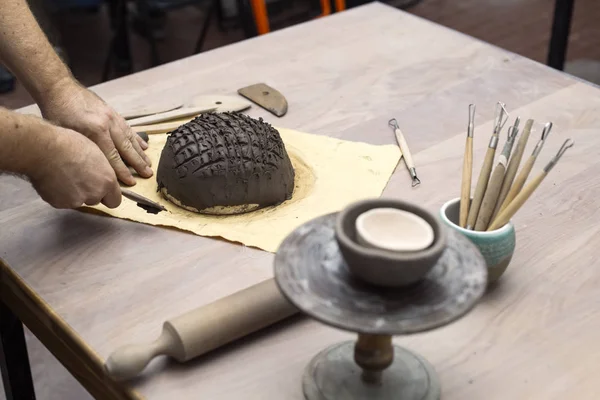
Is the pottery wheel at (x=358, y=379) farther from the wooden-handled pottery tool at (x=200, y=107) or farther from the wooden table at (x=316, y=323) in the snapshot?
the wooden-handled pottery tool at (x=200, y=107)

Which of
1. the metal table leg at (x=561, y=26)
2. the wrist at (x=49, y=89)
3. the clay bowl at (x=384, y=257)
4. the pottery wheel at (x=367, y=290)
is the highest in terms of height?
the clay bowl at (x=384, y=257)

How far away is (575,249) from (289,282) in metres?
0.58

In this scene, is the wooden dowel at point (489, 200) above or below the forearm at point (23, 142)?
below

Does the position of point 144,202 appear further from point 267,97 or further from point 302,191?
point 267,97

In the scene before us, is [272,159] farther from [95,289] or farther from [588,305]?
[588,305]

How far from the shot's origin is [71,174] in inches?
44.9

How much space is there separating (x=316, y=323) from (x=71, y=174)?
0.45 meters

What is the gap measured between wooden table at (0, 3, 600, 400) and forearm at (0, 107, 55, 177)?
0.39ft

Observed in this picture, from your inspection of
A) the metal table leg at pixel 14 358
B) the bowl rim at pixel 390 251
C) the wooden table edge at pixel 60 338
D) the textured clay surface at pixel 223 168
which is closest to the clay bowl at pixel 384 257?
the bowl rim at pixel 390 251

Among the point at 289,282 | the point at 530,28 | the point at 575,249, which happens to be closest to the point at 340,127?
the point at 575,249

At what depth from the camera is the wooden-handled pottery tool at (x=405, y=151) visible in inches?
51.1

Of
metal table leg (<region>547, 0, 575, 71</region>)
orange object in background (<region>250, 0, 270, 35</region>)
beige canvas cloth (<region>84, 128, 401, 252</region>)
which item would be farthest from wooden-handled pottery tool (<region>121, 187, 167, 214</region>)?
metal table leg (<region>547, 0, 575, 71</region>)

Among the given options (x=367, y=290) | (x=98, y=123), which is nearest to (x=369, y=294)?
(x=367, y=290)

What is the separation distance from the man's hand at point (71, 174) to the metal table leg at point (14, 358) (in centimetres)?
22
